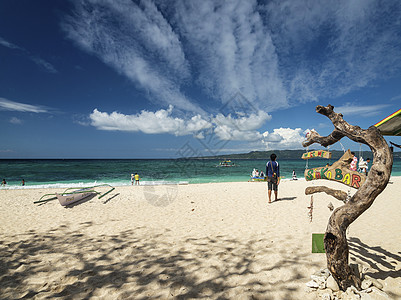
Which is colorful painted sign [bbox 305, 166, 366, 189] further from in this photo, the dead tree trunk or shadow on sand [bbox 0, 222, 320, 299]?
shadow on sand [bbox 0, 222, 320, 299]

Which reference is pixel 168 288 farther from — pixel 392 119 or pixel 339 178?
pixel 392 119

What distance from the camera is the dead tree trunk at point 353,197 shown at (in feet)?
8.23

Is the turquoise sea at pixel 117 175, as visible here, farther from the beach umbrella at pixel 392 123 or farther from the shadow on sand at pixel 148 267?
the beach umbrella at pixel 392 123

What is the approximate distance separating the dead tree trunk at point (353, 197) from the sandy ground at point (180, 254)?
2.30 ft

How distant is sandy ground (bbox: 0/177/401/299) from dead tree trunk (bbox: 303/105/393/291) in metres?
0.70

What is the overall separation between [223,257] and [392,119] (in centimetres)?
433

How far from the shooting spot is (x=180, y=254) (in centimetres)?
471

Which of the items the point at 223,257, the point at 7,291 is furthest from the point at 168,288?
the point at 7,291

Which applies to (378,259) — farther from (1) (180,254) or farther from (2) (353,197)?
(1) (180,254)

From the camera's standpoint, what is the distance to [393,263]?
3.97m

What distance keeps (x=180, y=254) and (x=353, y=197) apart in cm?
395

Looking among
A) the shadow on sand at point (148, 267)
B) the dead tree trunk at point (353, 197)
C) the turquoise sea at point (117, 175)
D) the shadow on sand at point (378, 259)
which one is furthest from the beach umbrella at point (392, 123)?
the turquoise sea at point (117, 175)

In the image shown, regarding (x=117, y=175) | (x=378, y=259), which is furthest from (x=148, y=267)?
(x=117, y=175)

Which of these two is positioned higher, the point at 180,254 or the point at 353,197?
the point at 353,197
